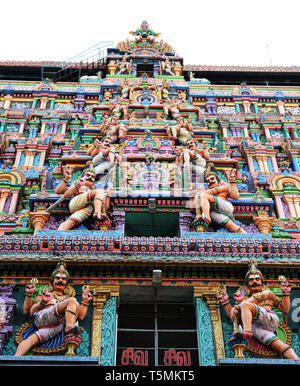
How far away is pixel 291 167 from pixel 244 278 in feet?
22.7

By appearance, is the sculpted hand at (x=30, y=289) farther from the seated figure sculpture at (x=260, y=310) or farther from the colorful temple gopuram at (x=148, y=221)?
the seated figure sculpture at (x=260, y=310)

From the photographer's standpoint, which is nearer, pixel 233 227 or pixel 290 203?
pixel 233 227

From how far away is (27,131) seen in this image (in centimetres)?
1981

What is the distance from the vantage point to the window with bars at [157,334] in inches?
439

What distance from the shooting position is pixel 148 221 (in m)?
15.0

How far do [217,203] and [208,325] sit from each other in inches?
150

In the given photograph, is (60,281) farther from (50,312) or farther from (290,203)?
(290,203)

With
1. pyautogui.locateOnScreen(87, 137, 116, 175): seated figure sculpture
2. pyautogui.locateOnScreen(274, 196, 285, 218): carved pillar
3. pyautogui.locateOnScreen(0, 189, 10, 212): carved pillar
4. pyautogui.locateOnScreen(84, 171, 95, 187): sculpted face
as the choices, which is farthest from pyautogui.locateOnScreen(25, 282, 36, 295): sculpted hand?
pyautogui.locateOnScreen(274, 196, 285, 218): carved pillar

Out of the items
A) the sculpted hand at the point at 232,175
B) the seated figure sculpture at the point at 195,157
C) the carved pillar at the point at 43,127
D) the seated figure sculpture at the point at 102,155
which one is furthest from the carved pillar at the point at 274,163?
the carved pillar at the point at 43,127

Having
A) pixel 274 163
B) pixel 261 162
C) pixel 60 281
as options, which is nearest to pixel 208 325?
pixel 60 281

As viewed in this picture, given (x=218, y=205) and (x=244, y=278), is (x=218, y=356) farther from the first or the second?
(x=218, y=205)

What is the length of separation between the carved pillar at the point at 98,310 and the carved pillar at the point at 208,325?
1.73m

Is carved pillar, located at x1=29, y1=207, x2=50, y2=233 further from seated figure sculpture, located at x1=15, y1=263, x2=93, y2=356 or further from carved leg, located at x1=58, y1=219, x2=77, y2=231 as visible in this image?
seated figure sculpture, located at x1=15, y1=263, x2=93, y2=356

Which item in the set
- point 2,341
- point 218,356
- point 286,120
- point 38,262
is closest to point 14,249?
point 38,262
